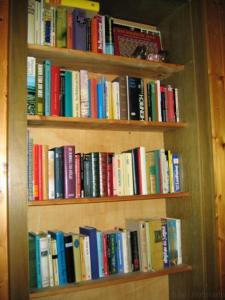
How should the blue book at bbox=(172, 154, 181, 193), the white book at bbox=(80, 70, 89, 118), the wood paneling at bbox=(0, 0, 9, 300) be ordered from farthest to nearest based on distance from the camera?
1. the blue book at bbox=(172, 154, 181, 193)
2. the white book at bbox=(80, 70, 89, 118)
3. the wood paneling at bbox=(0, 0, 9, 300)

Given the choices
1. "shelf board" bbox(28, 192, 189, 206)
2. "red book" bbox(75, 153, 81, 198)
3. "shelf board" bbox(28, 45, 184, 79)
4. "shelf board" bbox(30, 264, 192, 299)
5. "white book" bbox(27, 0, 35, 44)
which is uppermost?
"white book" bbox(27, 0, 35, 44)

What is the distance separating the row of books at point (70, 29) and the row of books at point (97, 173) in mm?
518

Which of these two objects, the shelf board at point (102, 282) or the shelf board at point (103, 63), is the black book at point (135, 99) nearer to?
the shelf board at point (103, 63)

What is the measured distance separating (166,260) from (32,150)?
92 centimetres

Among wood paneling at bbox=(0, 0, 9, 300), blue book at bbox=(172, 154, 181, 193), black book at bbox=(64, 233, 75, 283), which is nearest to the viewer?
wood paneling at bbox=(0, 0, 9, 300)

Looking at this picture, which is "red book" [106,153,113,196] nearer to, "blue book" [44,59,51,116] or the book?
the book

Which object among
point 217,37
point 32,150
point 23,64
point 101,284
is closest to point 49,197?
point 32,150

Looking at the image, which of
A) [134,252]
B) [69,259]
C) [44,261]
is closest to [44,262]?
[44,261]

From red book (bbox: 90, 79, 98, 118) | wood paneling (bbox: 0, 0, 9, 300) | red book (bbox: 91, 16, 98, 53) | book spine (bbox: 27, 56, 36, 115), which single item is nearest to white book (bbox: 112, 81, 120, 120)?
red book (bbox: 90, 79, 98, 118)

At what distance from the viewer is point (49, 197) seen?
133 centimetres

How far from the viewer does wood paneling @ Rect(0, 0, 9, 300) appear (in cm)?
108

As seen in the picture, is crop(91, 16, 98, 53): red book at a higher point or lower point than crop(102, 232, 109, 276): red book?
higher

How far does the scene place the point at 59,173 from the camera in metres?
1.35

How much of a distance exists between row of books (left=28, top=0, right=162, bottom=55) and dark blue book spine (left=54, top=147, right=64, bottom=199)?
21.0 inches
